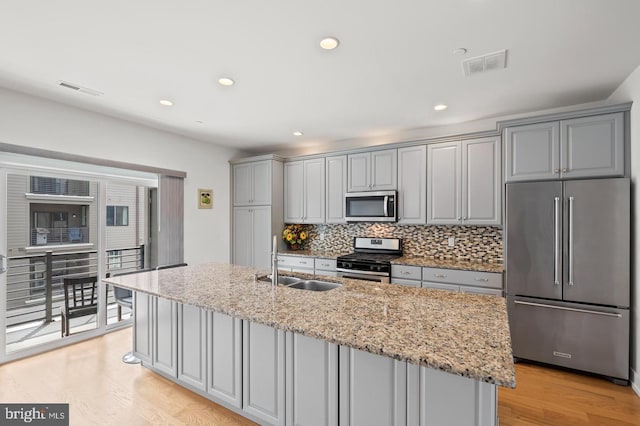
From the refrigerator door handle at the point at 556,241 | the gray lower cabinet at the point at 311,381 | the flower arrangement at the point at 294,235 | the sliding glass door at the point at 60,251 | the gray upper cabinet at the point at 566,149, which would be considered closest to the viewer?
the gray lower cabinet at the point at 311,381

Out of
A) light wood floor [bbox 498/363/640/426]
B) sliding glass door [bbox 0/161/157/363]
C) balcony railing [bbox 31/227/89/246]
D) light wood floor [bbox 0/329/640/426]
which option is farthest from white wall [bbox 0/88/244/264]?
light wood floor [bbox 498/363/640/426]

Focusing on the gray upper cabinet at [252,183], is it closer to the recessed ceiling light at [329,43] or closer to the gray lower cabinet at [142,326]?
the gray lower cabinet at [142,326]

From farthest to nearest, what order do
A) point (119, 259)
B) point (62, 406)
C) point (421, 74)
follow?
1. point (119, 259)
2. point (421, 74)
3. point (62, 406)

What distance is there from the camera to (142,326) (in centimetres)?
275

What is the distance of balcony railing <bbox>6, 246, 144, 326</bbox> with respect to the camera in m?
3.10

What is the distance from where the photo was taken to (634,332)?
2551mm

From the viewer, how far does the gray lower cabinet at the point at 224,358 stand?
6.72ft

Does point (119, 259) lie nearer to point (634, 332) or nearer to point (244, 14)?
point (244, 14)

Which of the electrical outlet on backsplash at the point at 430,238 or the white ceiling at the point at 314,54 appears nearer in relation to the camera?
the white ceiling at the point at 314,54

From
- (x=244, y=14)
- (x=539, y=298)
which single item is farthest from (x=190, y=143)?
(x=539, y=298)

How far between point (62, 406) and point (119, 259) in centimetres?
199

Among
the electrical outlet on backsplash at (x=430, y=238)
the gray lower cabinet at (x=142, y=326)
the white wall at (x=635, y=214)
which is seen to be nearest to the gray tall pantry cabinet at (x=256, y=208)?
the electrical outlet on backsplash at (x=430, y=238)

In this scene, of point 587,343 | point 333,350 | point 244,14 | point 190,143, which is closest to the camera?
point 333,350

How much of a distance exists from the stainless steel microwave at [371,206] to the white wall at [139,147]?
2157 millimetres
